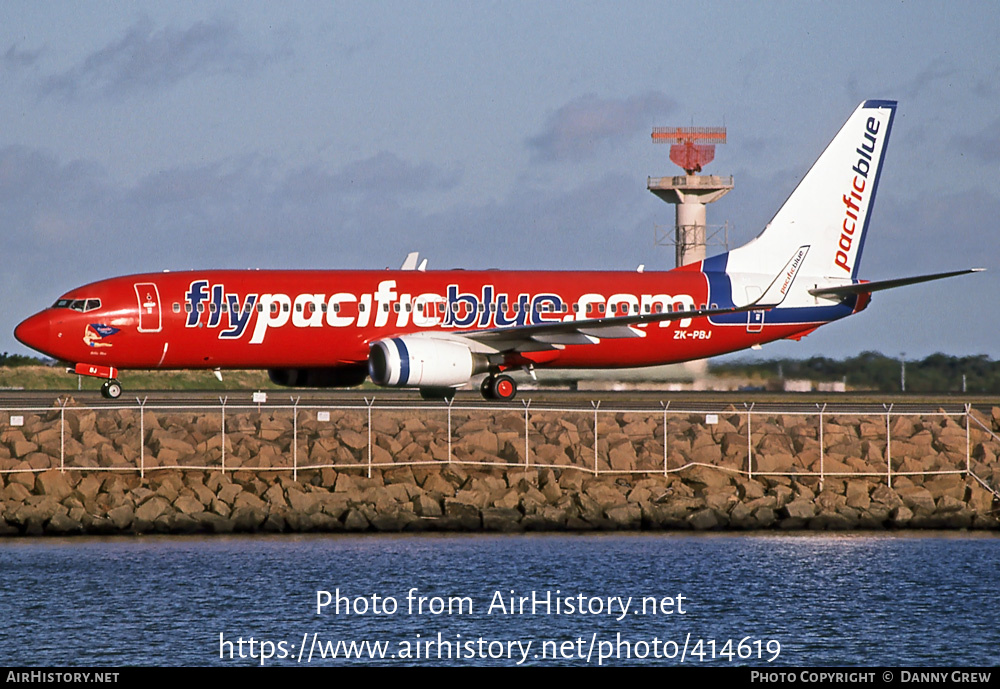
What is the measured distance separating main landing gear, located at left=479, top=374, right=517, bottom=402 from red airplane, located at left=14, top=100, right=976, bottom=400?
41 millimetres

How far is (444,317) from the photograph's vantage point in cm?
4016

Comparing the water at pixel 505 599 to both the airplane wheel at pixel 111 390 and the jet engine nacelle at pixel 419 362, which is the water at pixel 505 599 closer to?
the jet engine nacelle at pixel 419 362

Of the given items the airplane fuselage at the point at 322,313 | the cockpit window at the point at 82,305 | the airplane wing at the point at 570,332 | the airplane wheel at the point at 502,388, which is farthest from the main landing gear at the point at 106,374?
the airplane wheel at the point at 502,388

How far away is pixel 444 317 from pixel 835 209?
1317cm

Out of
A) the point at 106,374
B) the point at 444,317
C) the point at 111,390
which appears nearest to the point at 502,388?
the point at 444,317

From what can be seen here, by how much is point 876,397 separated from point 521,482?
1964 cm

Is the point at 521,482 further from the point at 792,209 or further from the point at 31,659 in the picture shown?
the point at 792,209

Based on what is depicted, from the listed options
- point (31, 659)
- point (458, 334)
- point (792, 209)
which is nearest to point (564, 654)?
point (31, 659)

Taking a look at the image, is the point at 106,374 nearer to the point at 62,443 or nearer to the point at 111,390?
the point at 111,390

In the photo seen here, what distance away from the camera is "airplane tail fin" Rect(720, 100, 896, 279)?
148ft

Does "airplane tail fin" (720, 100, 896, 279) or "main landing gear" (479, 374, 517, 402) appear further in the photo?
"airplane tail fin" (720, 100, 896, 279)

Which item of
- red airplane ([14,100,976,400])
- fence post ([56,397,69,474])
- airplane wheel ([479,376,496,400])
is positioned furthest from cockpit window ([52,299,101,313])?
airplane wheel ([479,376,496,400])

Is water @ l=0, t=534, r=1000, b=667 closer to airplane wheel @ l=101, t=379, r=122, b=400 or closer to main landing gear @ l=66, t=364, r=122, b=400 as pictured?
airplane wheel @ l=101, t=379, r=122, b=400

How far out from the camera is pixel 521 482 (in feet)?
102
